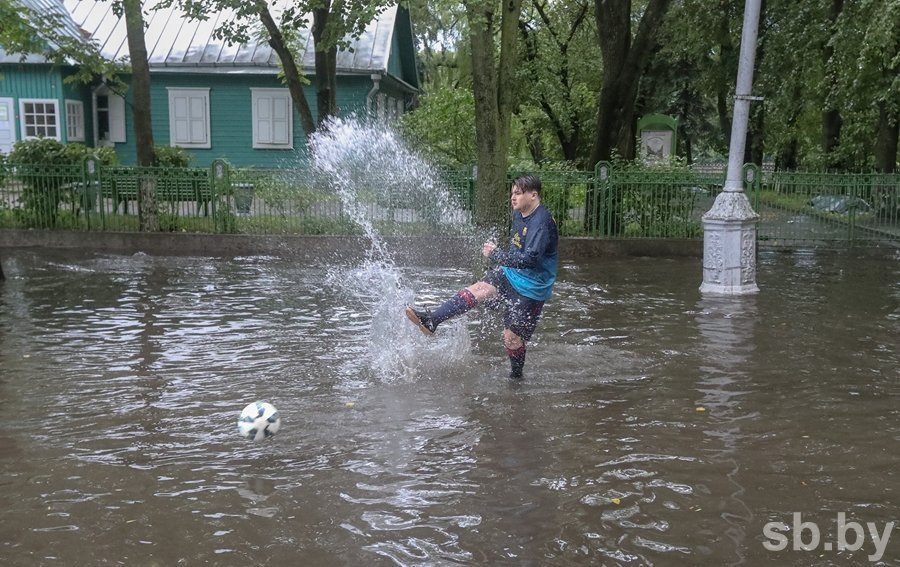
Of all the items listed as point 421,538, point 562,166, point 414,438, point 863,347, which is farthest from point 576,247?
point 421,538

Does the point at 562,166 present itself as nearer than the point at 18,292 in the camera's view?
No

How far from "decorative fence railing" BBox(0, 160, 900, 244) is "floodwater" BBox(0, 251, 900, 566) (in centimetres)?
599

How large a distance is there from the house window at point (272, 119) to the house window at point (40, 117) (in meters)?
5.68

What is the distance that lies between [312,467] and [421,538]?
1210 mm

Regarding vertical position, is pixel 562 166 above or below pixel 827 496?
above

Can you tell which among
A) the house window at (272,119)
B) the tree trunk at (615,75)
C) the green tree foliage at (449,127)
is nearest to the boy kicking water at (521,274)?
the tree trunk at (615,75)

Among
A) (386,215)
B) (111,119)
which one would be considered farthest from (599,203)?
(111,119)

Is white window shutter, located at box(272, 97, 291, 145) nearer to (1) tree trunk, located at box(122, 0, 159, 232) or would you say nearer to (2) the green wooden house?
(2) the green wooden house

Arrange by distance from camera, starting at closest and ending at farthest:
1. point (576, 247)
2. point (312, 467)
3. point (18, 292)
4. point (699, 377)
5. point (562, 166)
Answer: point (312, 467) < point (699, 377) < point (18, 292) < point (576, 247) < point (562, 166)

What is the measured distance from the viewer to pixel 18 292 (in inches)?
486

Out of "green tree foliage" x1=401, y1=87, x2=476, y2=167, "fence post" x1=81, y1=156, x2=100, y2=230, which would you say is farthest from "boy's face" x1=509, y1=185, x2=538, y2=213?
"green tree foliage" x1=401, y1=87, x2=476, y2=167

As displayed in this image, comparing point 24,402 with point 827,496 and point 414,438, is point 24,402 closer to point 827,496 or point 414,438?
point 414,438

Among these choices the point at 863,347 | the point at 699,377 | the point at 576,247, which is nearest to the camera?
the point at 699,377

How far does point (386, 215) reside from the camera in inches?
678
